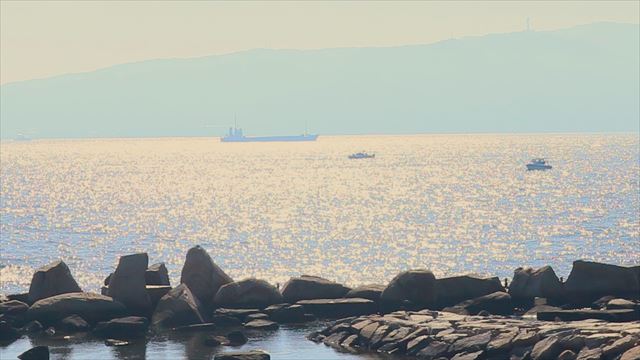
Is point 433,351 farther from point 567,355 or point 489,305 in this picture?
point 489,305

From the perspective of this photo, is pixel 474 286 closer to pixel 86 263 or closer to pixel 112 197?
pixel 86 263

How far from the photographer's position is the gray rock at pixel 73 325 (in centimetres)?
4712

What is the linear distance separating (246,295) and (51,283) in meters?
7.52

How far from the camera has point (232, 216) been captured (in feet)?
490

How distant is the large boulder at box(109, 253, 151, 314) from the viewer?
49.0 meters

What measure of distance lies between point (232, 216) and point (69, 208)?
26648 millimetres

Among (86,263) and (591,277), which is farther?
(86,263)

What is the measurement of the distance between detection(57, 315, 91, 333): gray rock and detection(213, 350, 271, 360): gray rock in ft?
30.3

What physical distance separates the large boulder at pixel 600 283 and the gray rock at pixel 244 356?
14.5m

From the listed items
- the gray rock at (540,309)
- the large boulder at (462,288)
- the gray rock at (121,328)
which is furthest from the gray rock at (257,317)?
the gray rock at (540,309)

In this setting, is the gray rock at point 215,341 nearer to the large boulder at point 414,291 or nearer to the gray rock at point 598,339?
the large boulder at point 414,291

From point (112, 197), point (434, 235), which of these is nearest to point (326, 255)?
point (434, 235)

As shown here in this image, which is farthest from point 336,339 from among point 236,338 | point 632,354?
point 632,354

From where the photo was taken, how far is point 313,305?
164 ft
